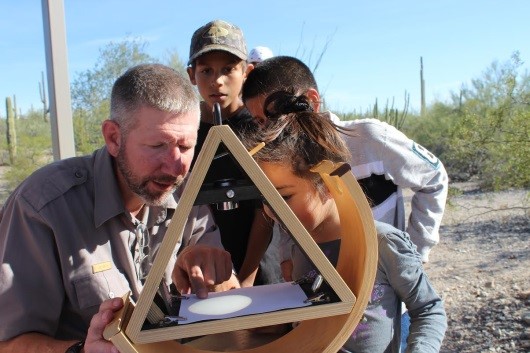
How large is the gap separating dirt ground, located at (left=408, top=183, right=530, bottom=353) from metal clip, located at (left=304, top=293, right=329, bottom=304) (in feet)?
12.0

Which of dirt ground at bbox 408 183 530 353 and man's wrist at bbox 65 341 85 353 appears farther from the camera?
dirt ground at bbox 408 183 530 353

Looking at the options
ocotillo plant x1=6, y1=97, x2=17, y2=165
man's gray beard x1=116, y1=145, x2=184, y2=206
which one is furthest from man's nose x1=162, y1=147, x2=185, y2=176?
ocotillo plant x1=6, y1=97, x2=17, y2=165

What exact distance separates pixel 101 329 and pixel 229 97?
6.00 ft

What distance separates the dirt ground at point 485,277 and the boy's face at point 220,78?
2.74 meters

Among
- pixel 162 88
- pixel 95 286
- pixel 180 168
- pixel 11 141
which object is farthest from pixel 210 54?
pixel 11 141

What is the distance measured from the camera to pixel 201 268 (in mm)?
1518

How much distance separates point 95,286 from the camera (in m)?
1.67

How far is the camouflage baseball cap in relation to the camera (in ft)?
9.35

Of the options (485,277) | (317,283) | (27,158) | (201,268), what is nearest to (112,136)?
(201,268)

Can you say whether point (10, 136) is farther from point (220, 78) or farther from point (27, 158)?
point (220, 78)

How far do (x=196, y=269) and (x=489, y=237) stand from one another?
695cm

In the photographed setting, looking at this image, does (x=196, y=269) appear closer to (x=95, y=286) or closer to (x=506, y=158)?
(x=95, y=286)

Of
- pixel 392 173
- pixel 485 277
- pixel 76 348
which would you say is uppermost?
pixel 392 173

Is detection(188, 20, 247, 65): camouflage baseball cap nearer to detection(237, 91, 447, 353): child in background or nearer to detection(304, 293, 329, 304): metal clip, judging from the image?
detection(237, 91, 447, 353): child in background
